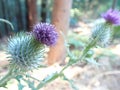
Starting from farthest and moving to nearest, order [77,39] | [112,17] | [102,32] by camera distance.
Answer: [77,39] → [102,32] → [112,17]

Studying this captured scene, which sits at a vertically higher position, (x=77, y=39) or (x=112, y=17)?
(x=112, y=17)

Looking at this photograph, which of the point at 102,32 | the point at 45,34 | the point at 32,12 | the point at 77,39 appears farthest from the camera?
the point at 32,12

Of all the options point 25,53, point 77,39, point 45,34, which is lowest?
point 77,39

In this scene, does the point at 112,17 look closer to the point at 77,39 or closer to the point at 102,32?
the point at 102,32

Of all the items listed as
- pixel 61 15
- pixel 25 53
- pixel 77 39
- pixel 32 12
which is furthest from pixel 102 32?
pixel 32 12

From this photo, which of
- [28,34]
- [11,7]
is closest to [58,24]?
[28,34]

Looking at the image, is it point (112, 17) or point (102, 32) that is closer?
point (112, 17)

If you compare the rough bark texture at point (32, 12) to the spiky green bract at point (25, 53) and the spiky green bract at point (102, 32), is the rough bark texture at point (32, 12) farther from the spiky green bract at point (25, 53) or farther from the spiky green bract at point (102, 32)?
the spiky green bract at point (25, 53)

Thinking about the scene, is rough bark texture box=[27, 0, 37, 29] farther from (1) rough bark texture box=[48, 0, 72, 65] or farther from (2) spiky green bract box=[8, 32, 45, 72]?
(2) spiky green bract box=[8, 32, 45, 72]
